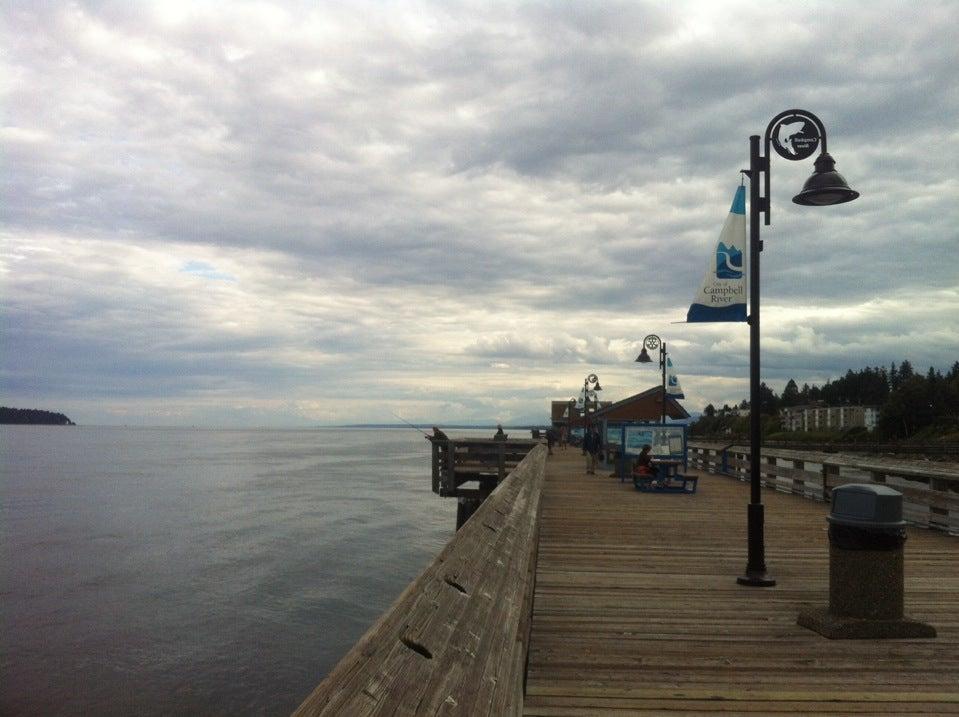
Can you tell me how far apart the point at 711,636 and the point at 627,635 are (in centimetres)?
59

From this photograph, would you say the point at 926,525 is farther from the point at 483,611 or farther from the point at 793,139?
the point at 483,611

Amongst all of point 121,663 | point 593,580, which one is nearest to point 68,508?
point 121,663

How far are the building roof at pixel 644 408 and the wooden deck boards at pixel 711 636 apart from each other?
3421cm

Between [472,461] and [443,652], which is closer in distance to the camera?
[443,652]

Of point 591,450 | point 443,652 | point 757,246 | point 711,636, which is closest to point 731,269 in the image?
point 757,246

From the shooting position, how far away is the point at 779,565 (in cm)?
863

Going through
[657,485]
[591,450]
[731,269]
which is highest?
[731,269]

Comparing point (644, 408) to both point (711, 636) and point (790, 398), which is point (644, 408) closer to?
point (711, 636)

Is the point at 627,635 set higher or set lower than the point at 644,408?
lower

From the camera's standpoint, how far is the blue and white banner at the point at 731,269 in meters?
8.01

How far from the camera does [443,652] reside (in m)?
1.96

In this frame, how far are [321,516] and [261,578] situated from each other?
44.3 ft

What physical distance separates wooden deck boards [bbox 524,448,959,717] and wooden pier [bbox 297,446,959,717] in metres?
0.02

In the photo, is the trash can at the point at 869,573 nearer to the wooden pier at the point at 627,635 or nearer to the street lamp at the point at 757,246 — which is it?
the wooden pier at the point at 627,635
